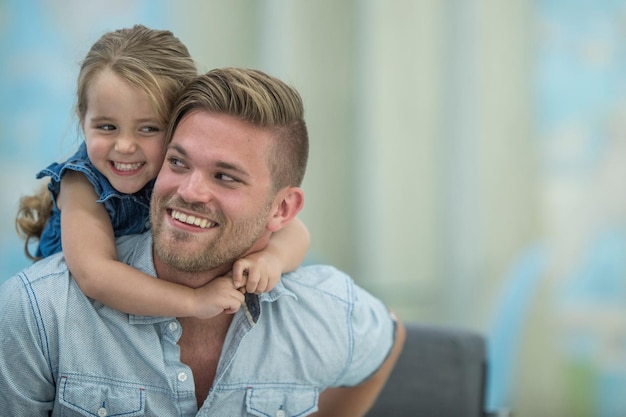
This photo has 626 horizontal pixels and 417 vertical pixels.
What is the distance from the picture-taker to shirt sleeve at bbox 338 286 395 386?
1637 mm

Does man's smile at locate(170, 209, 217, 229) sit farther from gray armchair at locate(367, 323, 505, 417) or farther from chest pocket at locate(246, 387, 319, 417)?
gray armchair at locate(367, 323, 505, 417)

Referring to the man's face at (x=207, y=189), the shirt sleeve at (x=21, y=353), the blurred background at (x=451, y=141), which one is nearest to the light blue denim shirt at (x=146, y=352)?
the shirt sleeve at (x=21, y=353)

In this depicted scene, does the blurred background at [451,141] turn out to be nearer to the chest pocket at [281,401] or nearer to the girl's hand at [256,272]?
the chest pocket at [281,401]

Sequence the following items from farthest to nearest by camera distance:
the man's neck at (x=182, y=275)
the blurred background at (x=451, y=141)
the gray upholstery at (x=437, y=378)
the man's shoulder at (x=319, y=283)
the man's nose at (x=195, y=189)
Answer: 1. the blurred background at (x=451, y=141)
2. the gray upholstery at (x=437, y=378)
3. the man's shoulder at (x=319, y=283)
4. the man's neck at (x=182, y=275)
5. the man's nose at (x=195, y=189)

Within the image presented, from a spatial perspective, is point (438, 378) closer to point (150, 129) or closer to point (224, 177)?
point (224, 177)

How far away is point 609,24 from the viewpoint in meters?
3.04

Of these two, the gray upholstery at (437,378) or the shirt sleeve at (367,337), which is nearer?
the shirt sleeve at (367,337)

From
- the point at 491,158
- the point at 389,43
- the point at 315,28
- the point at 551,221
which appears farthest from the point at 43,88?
the point at 551,221

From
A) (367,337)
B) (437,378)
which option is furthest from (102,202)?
(437,378)

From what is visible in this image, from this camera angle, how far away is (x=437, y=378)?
1895 mm

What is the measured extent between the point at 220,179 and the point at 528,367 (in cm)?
213

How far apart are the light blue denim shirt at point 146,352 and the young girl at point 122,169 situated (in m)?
0.06

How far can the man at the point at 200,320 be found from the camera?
1.34m

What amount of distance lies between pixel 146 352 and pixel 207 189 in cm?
31
